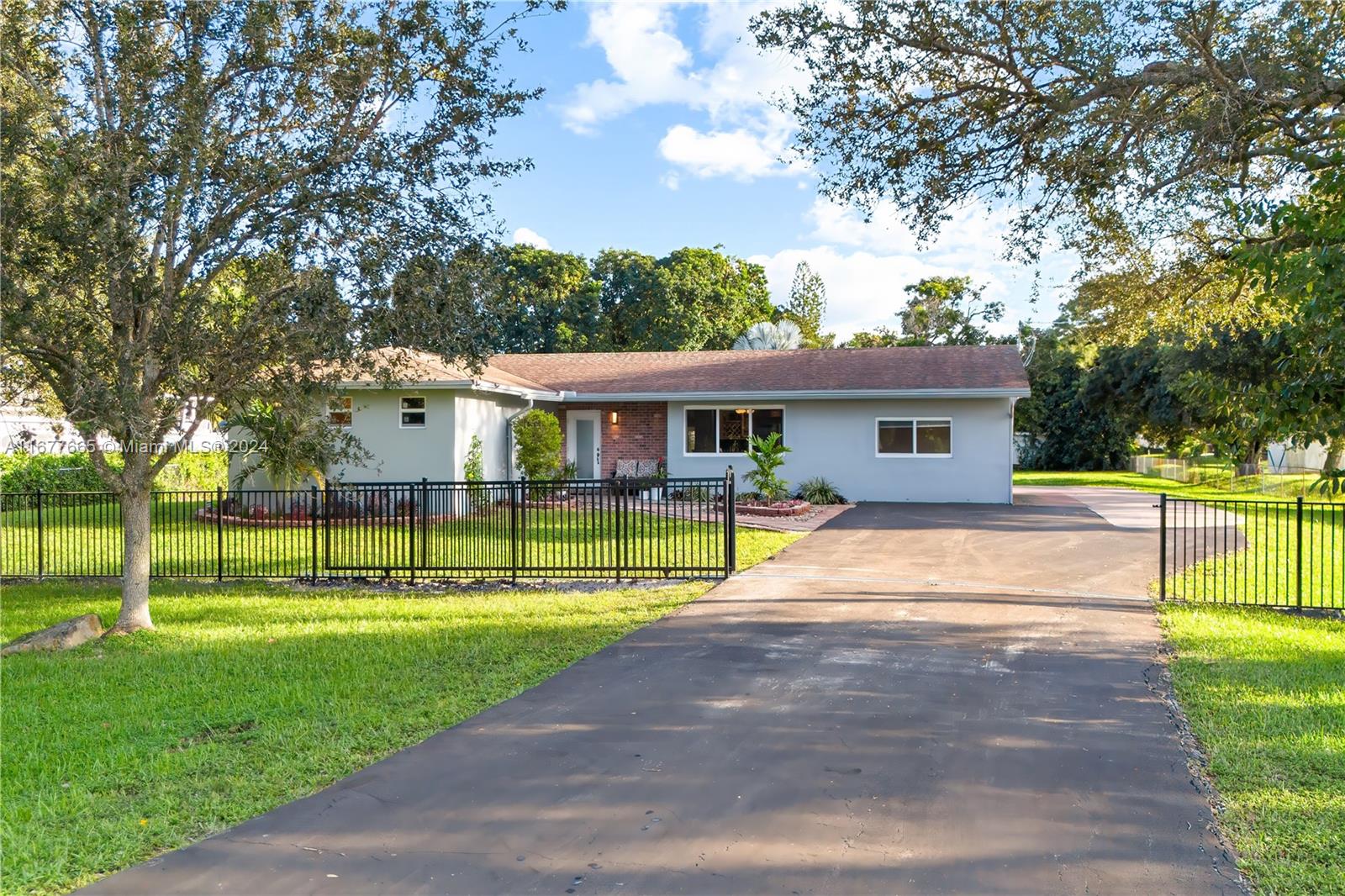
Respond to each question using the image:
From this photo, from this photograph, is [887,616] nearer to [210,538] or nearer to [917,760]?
[917,760]

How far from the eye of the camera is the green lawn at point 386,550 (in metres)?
12.2

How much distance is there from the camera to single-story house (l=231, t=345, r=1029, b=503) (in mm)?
20078

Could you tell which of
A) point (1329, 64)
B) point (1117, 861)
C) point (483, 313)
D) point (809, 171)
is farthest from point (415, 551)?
point (1329, 64)

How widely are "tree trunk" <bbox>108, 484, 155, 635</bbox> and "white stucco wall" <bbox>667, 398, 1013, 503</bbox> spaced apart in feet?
49.8

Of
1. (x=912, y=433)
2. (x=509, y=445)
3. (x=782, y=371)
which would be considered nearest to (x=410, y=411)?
(x=509, y=445)

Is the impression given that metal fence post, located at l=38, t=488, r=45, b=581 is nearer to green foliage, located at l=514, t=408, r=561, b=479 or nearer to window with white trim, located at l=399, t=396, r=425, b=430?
window with white trim, located at l=399, t=396, r=425, b=430

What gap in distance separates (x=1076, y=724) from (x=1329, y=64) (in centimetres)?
739

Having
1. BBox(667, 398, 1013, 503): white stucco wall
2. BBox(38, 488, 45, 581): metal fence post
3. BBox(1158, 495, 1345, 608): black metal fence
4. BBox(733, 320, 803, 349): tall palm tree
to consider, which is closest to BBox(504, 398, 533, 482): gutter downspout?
BBox(667, 398, 1013, 503): white stucco wall

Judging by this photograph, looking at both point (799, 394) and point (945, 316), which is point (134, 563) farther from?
point (945, 316)

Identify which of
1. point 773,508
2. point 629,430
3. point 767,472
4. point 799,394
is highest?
point 799,394

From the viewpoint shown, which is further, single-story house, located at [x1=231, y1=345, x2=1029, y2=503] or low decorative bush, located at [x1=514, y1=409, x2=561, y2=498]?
low decorative bush, located at [x1=514, y1=409, x2=561, y2=498]

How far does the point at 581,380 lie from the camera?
25.1 m

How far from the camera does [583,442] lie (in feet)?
81.9

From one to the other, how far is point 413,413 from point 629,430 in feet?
20.8
